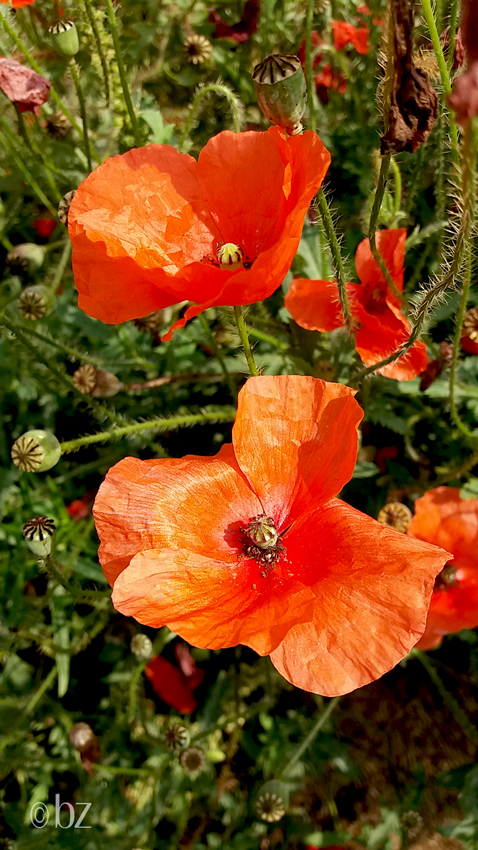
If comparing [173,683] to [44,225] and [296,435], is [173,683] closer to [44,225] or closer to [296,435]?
[296,435]

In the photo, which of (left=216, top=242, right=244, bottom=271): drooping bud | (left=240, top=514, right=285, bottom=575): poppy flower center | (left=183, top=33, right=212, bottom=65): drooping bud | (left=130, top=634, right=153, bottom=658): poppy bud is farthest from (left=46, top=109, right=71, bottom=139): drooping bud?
(left=130, top=634, right=153, bottom=658): poppy bud

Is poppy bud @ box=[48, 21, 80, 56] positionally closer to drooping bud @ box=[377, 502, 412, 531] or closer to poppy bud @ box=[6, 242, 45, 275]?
poppy bud @ box=[6, 242, 45, 275]

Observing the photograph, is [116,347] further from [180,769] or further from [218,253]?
[180,769]

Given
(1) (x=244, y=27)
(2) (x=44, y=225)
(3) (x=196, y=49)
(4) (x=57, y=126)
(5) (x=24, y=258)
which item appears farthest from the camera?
(2) (x=44, y=225)

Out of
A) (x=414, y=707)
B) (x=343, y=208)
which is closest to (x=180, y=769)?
(x=414, y=707)

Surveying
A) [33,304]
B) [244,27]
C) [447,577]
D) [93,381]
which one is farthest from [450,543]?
[244,27]

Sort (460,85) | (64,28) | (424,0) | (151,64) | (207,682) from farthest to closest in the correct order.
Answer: (151,64), (207,682), (64,28), (424,0), (460,85)

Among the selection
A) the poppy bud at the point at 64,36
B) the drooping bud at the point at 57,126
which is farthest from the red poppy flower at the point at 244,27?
the poppy bud at the point at 64,36
